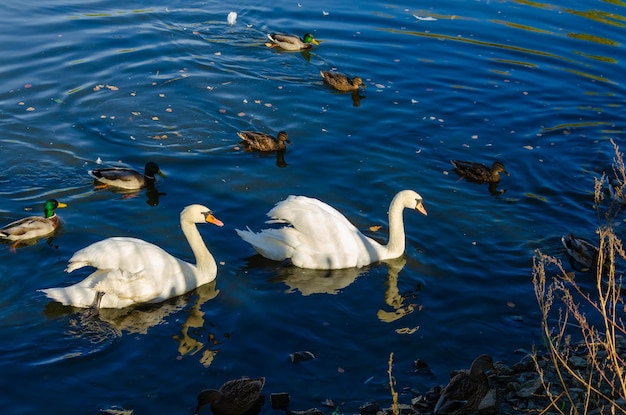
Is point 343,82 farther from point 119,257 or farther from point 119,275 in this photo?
point 119,275

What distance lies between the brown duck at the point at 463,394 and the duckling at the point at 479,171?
20.8 feet

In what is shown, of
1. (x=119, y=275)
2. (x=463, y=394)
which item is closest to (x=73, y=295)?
(x=119, y=275)

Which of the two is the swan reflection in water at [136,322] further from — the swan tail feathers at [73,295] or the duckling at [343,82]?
the duckling at [343,82]

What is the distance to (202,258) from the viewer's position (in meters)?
12.0

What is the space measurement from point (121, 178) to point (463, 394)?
7743 mm

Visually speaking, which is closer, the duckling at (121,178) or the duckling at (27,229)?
the duckling at (27,229)

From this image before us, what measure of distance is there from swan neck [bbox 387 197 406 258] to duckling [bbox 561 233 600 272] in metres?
2.53

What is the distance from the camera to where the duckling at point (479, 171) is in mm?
15359

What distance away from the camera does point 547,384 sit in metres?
9.83

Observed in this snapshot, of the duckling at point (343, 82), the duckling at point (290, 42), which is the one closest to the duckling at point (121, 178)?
the duckling at point (343, 82)

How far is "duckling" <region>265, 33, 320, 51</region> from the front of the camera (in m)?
21.2

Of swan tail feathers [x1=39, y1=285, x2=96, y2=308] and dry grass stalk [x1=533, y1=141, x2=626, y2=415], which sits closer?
dry grass stalk [x1=533, y1=141, x2=626, y2=415]

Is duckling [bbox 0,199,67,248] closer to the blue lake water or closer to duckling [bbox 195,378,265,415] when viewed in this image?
the blue lake water

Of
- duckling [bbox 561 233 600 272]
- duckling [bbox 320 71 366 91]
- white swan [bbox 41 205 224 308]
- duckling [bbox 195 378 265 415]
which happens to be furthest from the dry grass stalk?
duckling [bbox 320 71 366 91]
